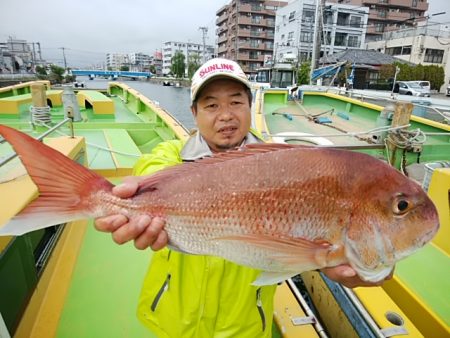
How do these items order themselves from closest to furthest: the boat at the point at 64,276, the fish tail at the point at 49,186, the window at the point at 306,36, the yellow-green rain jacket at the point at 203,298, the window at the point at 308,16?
the fish tail at the point at 49,186 → the yellow-green rain jacket at the point at 203,298 → the boat at the point at 64,276 → the window at the point at 308,16 → the window at the point at 306,36

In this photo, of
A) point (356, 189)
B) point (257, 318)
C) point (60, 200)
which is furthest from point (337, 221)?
point (60, 200)

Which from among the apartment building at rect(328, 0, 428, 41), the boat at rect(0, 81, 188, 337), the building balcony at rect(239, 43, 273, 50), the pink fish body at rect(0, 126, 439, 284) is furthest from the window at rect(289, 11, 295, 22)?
the pink fish body at rect(0, 126, 439, 284)

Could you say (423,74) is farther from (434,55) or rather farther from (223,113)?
(223,113)

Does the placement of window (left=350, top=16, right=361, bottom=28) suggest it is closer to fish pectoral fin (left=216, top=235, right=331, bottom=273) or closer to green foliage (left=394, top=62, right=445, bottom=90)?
green foliage (left=394, top=62, right=445, bottom=90)

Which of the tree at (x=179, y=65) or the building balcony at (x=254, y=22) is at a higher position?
the building balcony at (x=254, y=22)

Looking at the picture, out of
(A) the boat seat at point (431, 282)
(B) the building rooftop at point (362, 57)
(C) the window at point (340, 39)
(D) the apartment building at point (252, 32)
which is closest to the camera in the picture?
(A) the boat seat at point (431, 282)

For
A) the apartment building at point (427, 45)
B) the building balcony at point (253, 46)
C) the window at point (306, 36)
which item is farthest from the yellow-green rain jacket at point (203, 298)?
the building balcony at point (253, 46)

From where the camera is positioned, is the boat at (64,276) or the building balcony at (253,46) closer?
the boat at (64,276)

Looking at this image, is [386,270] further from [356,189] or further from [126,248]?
[126,248]

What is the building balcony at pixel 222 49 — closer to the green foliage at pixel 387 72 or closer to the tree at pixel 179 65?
the tree at pixel 179 65

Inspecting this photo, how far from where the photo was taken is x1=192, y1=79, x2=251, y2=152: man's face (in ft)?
5.78

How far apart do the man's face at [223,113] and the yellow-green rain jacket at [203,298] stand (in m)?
0.71

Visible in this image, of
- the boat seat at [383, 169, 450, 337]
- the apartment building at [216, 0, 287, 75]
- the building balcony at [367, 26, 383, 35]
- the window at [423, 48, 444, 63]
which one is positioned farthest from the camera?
the apartment building at [216, 0, 287, 75]

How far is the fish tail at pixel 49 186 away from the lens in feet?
3.70
